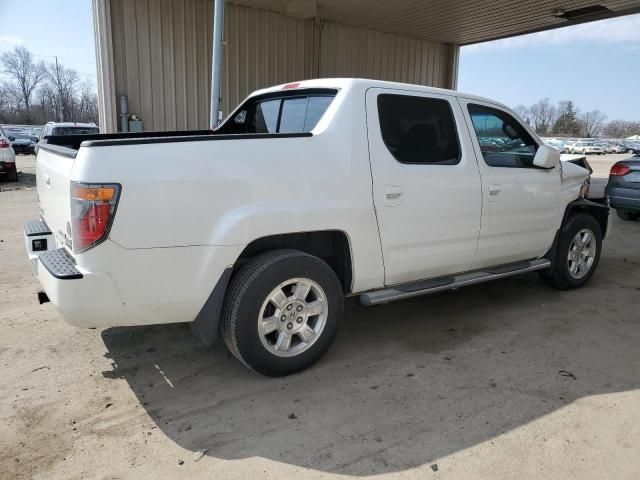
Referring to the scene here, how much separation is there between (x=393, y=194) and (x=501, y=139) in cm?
157

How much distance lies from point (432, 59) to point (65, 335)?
13629mm

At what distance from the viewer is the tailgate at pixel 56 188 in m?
2.97

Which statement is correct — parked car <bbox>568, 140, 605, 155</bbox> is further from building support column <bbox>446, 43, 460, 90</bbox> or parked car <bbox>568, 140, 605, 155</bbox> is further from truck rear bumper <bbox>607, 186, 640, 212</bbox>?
truck rear bumper <bbox>607, 186, 640, 212</bbox>

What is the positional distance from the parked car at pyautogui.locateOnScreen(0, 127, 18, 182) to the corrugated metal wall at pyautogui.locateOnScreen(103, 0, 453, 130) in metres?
6.49

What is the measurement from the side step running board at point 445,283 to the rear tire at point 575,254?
0.28 meters

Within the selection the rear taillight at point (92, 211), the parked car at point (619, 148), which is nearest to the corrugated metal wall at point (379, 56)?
the rear taillight at point (92, 211)

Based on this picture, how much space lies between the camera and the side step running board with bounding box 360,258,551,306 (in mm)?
3680

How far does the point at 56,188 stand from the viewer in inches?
127

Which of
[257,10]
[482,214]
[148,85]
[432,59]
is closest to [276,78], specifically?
[257,10]

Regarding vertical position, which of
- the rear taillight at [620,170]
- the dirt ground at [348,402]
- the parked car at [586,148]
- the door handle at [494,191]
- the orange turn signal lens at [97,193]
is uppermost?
the orange turn signal lens at [97,193]

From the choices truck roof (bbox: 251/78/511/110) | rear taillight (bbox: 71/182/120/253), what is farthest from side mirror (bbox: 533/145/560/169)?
rear taillight (bbox: 71/182/120/253)

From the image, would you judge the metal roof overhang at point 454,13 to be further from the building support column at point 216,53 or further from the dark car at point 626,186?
the dark car at point 626,186

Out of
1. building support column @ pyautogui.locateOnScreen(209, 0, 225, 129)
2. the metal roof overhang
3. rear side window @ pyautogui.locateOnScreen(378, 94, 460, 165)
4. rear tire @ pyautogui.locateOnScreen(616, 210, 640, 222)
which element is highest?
the metal roof overhang

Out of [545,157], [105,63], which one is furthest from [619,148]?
[545,157]
